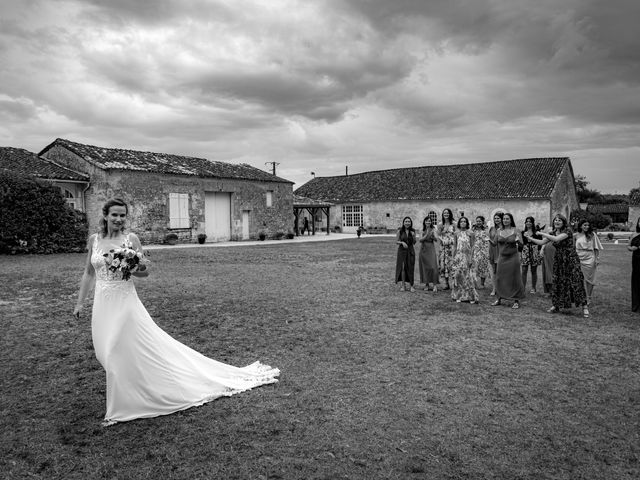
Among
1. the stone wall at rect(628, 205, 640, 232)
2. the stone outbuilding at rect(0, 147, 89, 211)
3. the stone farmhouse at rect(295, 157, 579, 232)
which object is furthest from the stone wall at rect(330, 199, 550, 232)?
the stone outbuilding at rect(0, 147, 89, 211)

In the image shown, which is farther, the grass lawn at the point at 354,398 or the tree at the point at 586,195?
the tree at the point at 586,195

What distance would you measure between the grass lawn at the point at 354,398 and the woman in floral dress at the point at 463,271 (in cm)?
61

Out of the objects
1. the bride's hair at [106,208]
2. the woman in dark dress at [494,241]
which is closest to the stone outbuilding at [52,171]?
the woman in dark dress at [494,241]

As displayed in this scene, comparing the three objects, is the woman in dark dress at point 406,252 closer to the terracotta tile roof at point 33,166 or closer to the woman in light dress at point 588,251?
the woman in light dress at point 588,251

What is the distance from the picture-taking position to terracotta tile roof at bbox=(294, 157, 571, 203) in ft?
112

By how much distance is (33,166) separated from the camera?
851 inches

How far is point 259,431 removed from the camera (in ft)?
11.7

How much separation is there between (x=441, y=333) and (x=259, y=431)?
12.0 feet

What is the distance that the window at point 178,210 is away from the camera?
24.4 m

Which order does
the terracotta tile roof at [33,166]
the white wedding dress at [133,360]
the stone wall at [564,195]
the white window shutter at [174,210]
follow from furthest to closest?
the stone wall at [564,195] → the white window shutter at [174,210] → the terracotta tile roof at [33,166] → the white wedding dress at [133,360]

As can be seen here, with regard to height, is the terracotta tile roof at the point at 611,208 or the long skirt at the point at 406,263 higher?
the terracotta tile roof at the point at 611,208

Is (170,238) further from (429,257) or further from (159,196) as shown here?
(429,257)

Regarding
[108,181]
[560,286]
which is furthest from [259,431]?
[108,181]

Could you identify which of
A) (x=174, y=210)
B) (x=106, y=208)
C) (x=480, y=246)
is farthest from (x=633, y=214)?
(x=106, y=208)
